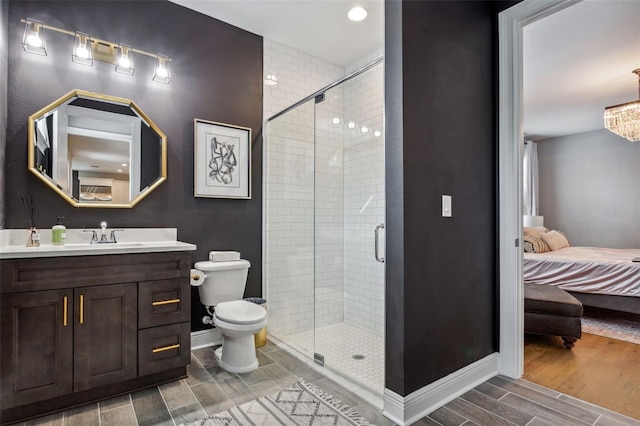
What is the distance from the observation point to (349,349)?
108 inches

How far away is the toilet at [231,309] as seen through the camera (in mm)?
2350

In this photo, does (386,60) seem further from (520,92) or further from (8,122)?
(8,122)

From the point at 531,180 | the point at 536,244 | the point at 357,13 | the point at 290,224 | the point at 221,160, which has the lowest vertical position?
the point at 536,244

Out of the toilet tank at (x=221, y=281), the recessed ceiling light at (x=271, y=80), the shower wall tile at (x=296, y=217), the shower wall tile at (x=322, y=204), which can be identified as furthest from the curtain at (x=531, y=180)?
the toilet tank at (x=221, y=281)

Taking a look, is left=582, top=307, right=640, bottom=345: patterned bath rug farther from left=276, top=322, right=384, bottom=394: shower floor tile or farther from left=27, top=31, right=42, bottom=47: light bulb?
left=27, top=31, right=42, bottom=47: light bulb

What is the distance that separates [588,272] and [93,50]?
17.0 feet

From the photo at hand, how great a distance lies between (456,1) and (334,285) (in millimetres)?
2293

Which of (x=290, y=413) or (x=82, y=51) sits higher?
(x=82, y=51)

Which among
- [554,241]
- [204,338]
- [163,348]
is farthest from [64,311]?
[554,241]

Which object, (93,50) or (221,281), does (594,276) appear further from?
(93,50)

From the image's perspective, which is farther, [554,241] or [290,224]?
[554,241]

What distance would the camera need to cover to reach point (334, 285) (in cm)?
305

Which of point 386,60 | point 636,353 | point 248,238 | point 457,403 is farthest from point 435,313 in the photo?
point 636,353

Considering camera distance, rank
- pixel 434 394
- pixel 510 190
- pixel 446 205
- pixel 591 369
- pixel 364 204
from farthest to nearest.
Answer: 1. pixel 364 204
2. pixel 591 369
3. pixel 510 190
4. pixel 446 205
5. pixel 434 394
